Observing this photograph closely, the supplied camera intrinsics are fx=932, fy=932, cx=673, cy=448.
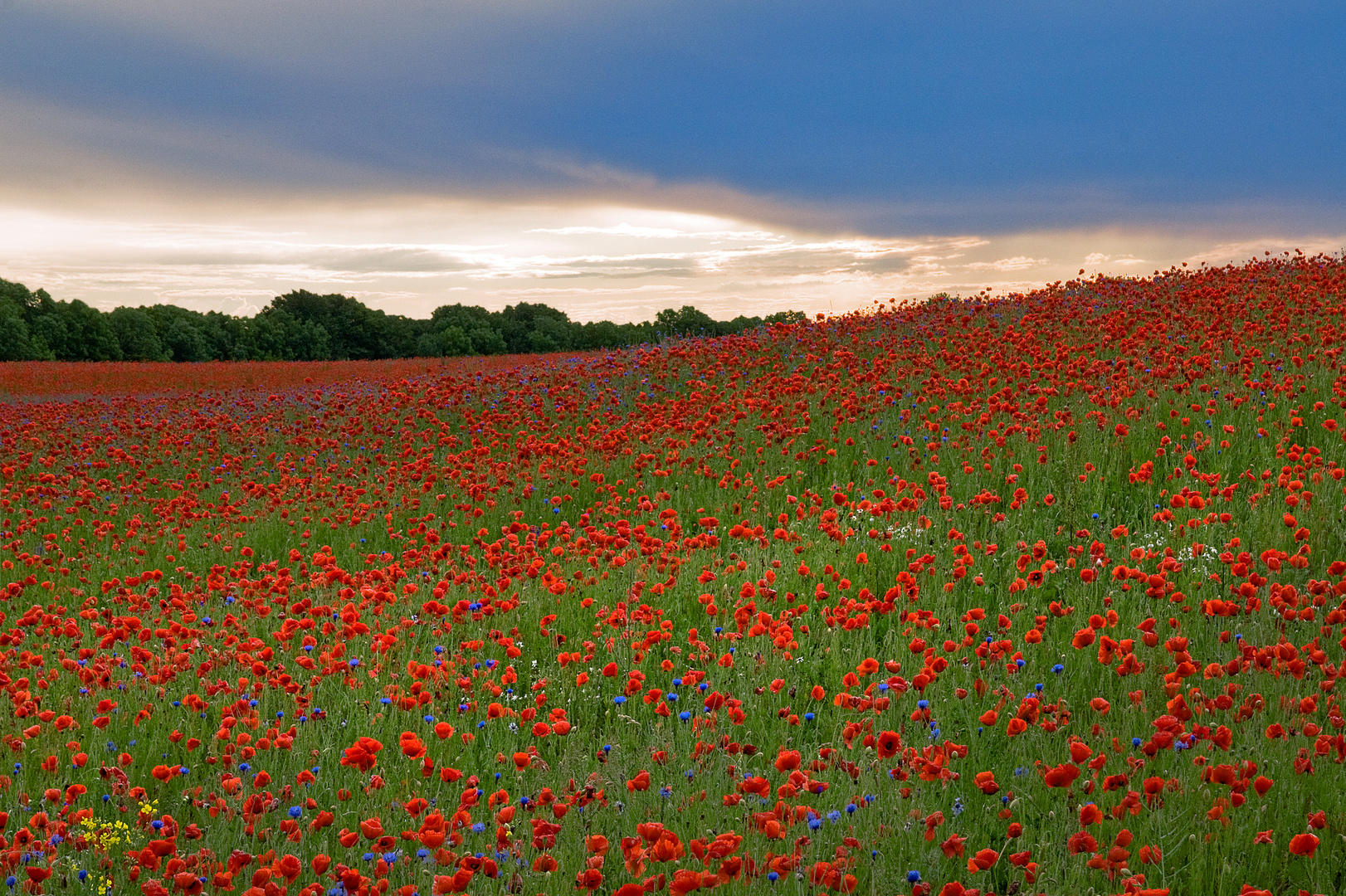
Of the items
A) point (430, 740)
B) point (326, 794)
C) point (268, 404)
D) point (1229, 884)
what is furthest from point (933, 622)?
point (268, 404)

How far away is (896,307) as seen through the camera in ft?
59.3

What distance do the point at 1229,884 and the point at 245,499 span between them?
10602 mm

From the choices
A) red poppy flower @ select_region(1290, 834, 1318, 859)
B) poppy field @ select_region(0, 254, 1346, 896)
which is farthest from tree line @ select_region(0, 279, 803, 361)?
red poppy flower @ select_region(1290, 834, 1318, 859)

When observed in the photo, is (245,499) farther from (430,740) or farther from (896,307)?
(896,307)

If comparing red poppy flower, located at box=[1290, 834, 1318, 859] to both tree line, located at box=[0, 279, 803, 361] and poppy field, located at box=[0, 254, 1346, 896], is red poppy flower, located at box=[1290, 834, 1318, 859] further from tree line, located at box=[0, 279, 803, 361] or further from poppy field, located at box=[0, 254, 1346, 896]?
tree line, located at box=[0, 279, 803, 361]

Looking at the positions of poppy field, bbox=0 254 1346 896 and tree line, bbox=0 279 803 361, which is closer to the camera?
poppy field, bbox=0 254 1346 896

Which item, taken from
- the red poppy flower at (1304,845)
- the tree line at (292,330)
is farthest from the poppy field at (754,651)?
the tree line at (292,330)

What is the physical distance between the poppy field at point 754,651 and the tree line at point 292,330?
3912 centimetres

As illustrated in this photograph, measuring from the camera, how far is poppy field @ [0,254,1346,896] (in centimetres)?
326

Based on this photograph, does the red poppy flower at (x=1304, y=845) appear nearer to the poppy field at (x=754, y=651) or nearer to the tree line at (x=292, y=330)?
the poppy field at (x=754, y=651)

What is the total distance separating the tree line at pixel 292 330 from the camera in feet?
180

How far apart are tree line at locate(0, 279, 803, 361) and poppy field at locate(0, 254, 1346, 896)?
1540 inches

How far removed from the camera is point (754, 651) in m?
4.85

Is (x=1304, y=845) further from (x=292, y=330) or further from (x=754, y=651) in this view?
(x=292, y=330)
